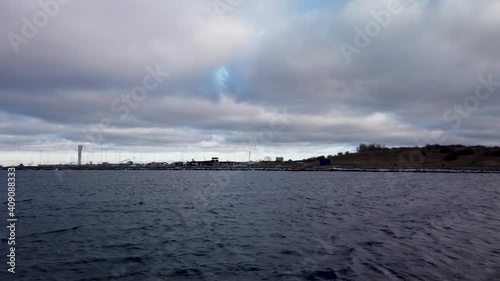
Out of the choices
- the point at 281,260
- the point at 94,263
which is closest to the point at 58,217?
the point at 94,263

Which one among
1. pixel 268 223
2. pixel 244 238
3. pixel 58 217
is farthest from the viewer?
pixel 58 217

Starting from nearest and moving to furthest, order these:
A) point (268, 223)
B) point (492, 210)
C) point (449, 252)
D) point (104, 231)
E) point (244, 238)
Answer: point (449, 252)
point (244, 238)
point (104, 231)
point (268, 223)
point (492, 210)

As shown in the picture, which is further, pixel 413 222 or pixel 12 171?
pixel 413 222

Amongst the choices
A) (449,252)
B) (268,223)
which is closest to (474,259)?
(449,252)

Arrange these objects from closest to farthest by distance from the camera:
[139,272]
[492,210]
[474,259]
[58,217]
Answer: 1. [139,272]
2. [474,259]
3. [58,217]
4. [492,210]

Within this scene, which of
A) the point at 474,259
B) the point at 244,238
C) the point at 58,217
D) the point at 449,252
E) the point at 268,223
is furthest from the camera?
the point at 58,217

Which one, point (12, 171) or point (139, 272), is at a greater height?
point (12, 171)

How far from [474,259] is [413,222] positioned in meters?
12.8

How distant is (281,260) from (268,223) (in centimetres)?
1248

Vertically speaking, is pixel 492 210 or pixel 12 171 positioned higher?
pixel 12 171

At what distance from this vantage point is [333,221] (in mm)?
33562

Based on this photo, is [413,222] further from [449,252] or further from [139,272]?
[139,272]

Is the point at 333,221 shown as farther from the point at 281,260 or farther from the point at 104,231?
the point at 104,231

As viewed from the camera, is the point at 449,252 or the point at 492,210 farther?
the point at 492,210
